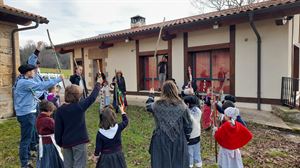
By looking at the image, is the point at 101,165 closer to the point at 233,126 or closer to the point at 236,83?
the point at 233,126

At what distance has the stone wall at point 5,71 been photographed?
7.12 m

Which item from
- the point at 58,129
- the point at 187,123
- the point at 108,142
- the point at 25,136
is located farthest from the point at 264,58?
the point at 25,136

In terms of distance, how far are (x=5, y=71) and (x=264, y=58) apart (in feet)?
25.7

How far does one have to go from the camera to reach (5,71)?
7.21 meters

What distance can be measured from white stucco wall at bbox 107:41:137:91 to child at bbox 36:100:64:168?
815 centimetres

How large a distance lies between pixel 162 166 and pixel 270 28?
6241 mm

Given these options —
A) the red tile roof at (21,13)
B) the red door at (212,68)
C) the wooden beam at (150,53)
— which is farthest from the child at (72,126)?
the wooden beam at (150,53)

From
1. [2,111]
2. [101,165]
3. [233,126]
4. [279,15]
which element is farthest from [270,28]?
[2,111]

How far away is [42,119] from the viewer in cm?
306

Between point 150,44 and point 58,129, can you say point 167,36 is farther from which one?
point 58,129

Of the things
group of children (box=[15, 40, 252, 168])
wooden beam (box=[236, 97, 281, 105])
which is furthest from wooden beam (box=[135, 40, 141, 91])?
group of children (box=[15, 40, 252, 168])

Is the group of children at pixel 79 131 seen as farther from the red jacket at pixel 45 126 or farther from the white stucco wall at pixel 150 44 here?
the white stucco wall at pixel 150 44

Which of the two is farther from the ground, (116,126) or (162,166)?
(116,126)

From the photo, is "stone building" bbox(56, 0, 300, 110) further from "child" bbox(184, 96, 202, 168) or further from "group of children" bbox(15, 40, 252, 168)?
"group of children" bbox(15, 40, 252, 168)
